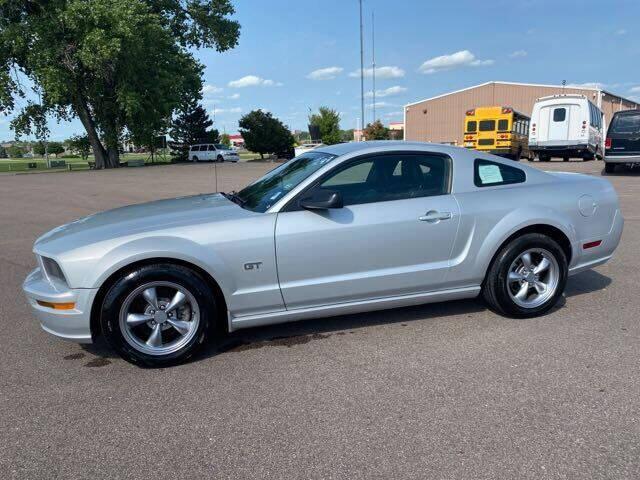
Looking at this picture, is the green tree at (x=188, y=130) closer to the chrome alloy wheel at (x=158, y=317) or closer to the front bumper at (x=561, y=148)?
the front bumper at (x=561, y=148)

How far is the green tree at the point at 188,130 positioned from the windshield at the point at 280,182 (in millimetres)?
50865

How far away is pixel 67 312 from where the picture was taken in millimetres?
3535

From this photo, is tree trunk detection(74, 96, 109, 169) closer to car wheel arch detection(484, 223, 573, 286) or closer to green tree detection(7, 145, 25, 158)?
car wheel arch detection(484, 223, 573, 286)

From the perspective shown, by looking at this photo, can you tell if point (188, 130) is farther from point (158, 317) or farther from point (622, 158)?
point (158, 317)

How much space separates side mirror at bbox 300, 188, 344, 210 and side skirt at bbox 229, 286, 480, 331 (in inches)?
30.6

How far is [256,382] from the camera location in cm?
344

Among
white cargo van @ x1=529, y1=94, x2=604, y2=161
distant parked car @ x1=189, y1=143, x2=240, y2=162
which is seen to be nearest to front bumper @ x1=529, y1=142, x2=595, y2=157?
white cargo van @ x1=529, y1=94, x2=604, y2=161

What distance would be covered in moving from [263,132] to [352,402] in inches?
2009

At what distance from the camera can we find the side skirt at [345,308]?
387 centimetres

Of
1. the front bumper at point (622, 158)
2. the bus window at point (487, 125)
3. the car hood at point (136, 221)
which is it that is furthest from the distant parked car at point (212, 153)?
the car hood at point (136, 221)

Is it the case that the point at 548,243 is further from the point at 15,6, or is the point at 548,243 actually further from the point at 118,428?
the point at 15,6

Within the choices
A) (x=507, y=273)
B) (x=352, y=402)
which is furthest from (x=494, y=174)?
(x=352, y=402)

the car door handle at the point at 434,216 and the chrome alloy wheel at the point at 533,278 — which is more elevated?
the car door handle at the point at 434,216

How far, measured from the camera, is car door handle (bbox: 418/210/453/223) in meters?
4.11
